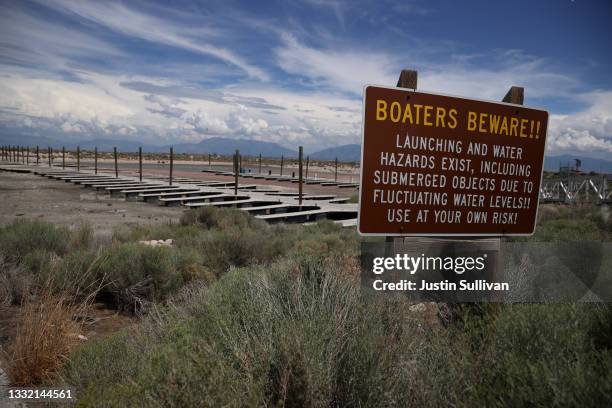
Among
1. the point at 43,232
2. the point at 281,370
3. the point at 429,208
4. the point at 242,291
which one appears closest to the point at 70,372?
the point at 242,291

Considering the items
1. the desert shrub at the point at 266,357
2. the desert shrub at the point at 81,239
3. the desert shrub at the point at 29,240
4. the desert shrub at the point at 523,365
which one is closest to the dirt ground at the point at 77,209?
the desert shrub at the point at 81,239

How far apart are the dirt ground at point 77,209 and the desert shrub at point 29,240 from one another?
12.2 feet

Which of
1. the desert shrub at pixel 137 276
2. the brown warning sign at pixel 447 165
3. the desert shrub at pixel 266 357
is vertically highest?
the brown warning sign at pixel 447 165

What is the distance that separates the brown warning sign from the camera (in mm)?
3525

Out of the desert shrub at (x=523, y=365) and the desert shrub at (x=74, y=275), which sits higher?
the desert shrub at (x=523, y=365)

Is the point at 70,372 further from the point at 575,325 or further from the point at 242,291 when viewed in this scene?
the point at 575,325

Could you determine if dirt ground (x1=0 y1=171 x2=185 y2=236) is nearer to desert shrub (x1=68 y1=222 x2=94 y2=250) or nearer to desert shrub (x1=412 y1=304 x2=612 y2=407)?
desert shrub (x1=68 y1=222 x2=94 y2=250)

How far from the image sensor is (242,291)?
3.81 metres

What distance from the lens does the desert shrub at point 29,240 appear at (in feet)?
24.3

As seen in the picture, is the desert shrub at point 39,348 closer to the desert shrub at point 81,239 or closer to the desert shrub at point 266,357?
the desert shrub at point 266,357

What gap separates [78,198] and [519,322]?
79.9 feet

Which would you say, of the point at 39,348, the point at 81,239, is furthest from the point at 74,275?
the point at 81,239

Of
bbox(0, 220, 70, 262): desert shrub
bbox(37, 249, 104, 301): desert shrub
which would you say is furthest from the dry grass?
bbox(0, 220, 70, 262): desert shrub

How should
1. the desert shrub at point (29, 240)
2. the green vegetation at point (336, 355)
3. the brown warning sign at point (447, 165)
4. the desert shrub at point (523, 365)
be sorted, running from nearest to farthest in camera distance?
A: the desert shrub at point (523, 365)
the green vegetation at point (336, 355)
the brown warning sign at point (447, 165)
the desert shrub at point (29, 240)
